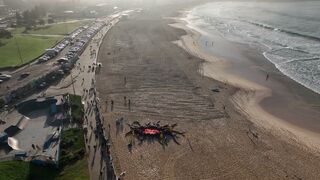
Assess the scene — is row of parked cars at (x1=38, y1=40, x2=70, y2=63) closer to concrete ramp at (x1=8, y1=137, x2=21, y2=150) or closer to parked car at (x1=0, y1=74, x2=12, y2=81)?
parked car at (x1=0, y1=74, x2=12, y2=81)

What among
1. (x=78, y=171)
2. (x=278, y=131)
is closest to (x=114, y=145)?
(x=78, y=171)

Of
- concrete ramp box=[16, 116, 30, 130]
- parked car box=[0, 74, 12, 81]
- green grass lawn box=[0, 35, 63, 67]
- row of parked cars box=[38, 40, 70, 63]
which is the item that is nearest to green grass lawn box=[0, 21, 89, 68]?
green grass lawn box=[0, 35, 63, 67]

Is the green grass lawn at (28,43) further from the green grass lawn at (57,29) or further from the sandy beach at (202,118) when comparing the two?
the sandy beach at (202,118)

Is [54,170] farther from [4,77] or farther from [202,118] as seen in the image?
[4,77]

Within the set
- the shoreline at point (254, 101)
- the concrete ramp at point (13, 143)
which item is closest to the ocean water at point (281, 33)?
the shoreline at point (254, 101)

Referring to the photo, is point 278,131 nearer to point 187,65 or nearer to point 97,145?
point 97,145

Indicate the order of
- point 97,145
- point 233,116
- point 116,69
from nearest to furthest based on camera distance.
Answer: point 97,145 < point 233,116 < point 116,69

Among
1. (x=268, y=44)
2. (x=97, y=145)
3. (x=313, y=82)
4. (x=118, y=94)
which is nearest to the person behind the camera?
(x=97, y=145)
